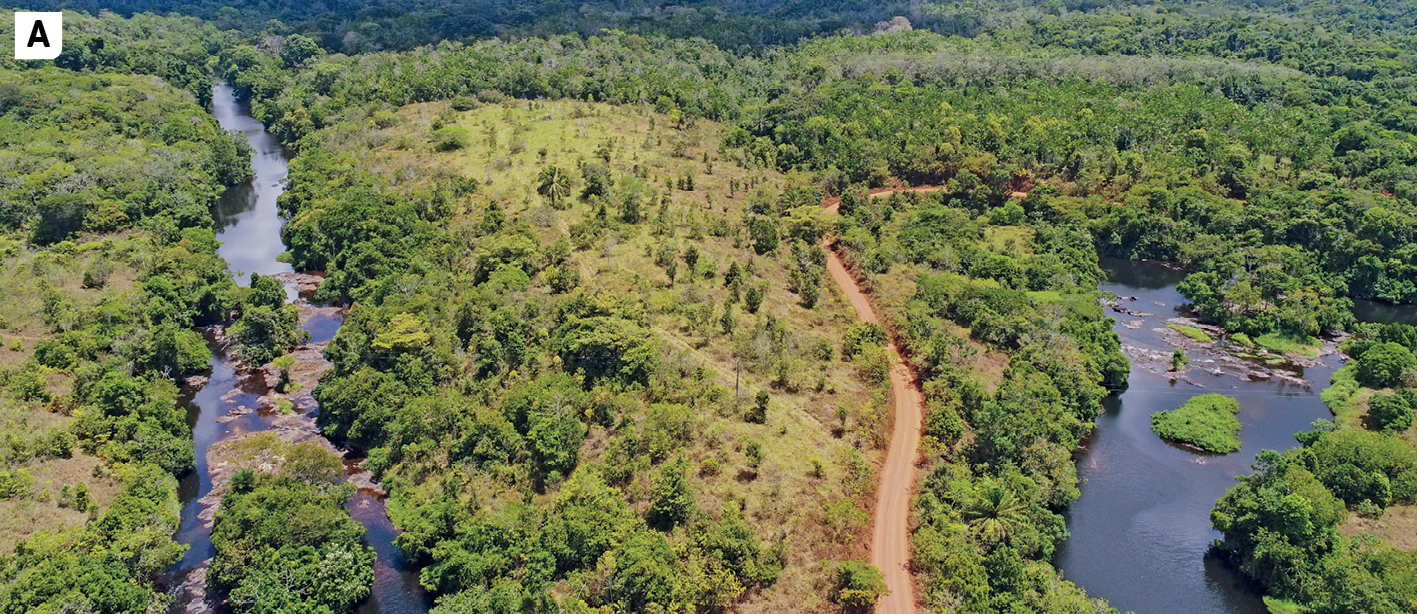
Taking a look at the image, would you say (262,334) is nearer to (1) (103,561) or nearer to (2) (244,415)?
(2) (244,415)

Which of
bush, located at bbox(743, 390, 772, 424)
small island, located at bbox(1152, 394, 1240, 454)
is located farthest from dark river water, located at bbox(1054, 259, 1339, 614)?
bush, located at bbox(743, 390, 772, 424)

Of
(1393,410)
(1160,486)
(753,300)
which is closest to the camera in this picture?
(1160,486)

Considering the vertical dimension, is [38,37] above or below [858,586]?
above

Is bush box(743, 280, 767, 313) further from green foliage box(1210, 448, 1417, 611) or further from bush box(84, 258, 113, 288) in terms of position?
bush box(84, 258, 113, 288)

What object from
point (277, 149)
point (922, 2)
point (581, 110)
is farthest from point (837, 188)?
point (922, 2)

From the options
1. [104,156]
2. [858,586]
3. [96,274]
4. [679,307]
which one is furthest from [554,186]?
[858,586]

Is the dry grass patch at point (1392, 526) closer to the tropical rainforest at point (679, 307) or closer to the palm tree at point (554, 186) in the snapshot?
the tropical rainforest at point (679, 307)

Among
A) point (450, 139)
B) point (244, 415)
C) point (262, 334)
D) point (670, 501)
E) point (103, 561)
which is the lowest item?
point (244, 415)
